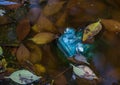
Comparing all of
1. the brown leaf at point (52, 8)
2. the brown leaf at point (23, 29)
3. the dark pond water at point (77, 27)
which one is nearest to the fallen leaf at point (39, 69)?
the dark pond water at point (77, 27)

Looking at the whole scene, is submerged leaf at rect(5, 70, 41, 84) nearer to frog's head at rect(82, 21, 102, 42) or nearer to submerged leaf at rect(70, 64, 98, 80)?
submerged leaf at rect(70, 64, 98, 80)

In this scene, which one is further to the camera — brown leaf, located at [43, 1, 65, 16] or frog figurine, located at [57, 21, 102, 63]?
brown leaf, located at [43, 1, 65, 16]

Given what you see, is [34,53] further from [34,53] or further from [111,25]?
[111,25]

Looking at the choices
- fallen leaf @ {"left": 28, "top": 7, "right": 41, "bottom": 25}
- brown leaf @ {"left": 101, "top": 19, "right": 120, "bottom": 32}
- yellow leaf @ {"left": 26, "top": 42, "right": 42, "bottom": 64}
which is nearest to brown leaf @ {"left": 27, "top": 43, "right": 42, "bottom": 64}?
yellow leaf @ {"left": 26, "top": 42, "right": 42, "bottom": 64}

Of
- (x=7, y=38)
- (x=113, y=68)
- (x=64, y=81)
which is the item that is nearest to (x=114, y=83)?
(x=113, y=68)

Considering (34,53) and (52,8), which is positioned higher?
(52,8)

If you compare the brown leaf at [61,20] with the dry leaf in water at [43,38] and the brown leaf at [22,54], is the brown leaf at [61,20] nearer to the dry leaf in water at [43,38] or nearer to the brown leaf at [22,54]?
the dry leaf in water at [43,38]

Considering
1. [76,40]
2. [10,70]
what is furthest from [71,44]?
[10,70]

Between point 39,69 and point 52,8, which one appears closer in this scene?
point 39,69
